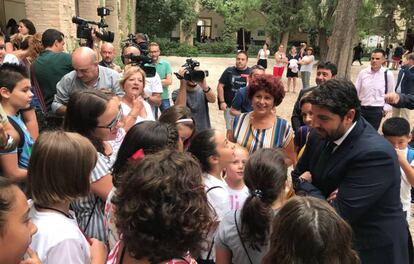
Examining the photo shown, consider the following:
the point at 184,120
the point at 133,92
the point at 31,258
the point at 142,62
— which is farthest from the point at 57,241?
the point at 142,62

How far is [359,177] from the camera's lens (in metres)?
1.95

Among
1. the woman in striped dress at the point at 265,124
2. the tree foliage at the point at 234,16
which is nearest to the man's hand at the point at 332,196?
the woman in striped dress at the point at 265,124

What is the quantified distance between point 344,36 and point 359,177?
6.28m

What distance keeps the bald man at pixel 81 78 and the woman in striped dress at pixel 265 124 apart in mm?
1497

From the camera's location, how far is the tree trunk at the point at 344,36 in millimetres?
7500

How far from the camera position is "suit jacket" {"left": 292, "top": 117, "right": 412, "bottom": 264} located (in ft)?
6.31

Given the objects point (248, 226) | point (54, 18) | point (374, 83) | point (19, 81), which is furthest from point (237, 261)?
point (54, 18)

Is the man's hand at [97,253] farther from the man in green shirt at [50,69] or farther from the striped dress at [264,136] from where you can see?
the man in green shirt at [50,69]

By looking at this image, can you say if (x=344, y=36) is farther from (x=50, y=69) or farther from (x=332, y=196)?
(x=332, y=196)

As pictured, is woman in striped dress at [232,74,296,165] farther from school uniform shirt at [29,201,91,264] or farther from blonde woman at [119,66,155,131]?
school uniform shirt at [29,201,91,264]

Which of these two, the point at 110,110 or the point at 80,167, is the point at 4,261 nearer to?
the point at 80,167

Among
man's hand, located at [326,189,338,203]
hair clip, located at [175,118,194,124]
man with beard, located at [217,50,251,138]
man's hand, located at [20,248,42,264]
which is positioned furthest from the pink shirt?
man's hand, located at [20,248,42,264]

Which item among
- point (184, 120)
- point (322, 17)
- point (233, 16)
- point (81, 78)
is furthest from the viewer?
point (233, 16)

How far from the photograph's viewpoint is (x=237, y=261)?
6.32ft
